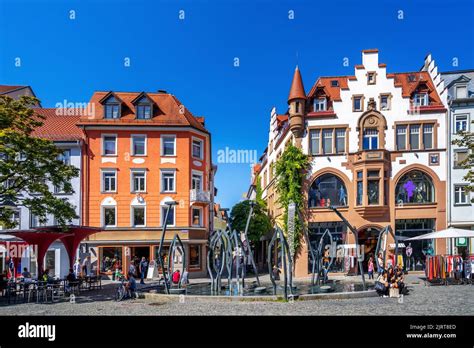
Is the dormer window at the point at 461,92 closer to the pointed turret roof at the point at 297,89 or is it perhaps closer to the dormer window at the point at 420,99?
the dormer window at the point at 420,99

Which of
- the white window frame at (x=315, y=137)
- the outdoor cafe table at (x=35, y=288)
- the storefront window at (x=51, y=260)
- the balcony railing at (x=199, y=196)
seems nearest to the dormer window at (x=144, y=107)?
the balcony railing at (x=199, y=196)

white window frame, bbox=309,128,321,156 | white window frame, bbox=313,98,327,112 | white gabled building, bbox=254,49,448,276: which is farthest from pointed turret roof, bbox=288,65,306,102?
white window frame, bbox=309,128,321,156

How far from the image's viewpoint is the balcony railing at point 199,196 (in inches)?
1385

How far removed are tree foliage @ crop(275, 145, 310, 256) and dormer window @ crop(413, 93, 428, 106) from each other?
967 centimetres

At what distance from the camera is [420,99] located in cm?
3491

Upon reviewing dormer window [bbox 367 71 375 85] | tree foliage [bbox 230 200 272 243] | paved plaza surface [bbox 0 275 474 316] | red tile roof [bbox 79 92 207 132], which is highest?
dormer window [bbox 367 71 375 85]

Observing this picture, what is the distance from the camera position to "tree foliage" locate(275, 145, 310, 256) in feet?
112

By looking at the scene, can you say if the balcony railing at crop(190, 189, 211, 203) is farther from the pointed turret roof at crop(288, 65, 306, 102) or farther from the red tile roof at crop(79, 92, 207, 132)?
the pointed turret roof at crop(288, 65, 306, 102)

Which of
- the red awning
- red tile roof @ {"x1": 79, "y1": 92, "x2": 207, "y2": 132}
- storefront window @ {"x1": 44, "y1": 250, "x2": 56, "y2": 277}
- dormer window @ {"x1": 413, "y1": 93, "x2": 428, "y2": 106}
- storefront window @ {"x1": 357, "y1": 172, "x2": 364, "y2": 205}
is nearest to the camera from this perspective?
the red awning

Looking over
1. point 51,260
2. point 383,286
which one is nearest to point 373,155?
point 383,286

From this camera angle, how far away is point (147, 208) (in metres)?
34.8

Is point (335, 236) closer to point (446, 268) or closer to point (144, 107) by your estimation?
point (446, 268)
